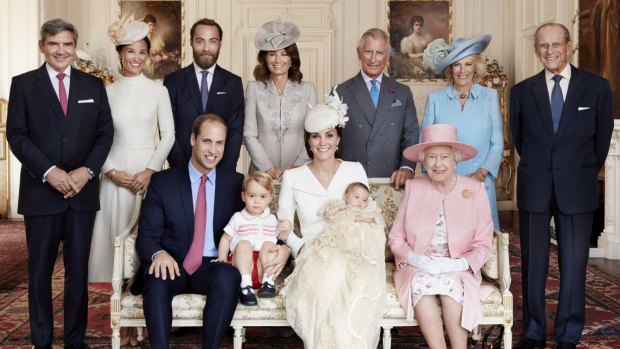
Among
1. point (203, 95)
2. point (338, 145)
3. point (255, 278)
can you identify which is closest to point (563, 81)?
point (338, 145)

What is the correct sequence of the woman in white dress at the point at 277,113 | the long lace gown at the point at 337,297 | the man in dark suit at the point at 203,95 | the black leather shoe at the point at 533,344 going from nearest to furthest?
the long lace gown at the point at 337,297
the black leather shoe at the point at 533,344
the man in dark suit at the point at 203,95
the woman in white dress at the point at 277,113

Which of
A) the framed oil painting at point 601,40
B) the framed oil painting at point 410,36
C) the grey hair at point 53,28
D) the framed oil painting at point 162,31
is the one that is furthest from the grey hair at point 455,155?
the framed oil painting at point 162,31

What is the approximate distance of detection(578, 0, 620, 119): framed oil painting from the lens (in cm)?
797

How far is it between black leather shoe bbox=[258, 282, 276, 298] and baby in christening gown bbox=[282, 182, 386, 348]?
0.19ft

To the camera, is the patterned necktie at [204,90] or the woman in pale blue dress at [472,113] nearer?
the woman in pale blue dress at [472,113]

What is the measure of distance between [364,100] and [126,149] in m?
1.52

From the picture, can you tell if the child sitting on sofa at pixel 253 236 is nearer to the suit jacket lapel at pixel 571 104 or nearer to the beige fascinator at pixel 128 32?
the beige fascinator at pixel 128 32

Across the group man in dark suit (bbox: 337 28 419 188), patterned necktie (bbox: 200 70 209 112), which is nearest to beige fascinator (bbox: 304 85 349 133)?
man in dark suit (bbox: 337 28 419 188)

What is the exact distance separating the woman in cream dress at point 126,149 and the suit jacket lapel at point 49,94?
15.6 inches

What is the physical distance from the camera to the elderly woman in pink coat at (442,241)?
12.8ft

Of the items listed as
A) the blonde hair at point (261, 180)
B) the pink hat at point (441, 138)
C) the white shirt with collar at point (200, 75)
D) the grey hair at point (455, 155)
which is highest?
the white shirt with collar at point (200, 75)

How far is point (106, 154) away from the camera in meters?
4.38

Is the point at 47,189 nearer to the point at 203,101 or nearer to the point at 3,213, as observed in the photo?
the point at 203,101

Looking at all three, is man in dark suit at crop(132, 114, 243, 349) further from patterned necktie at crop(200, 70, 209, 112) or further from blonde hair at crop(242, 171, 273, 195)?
patterned necktie at crop(200, 70, 209, 112)
